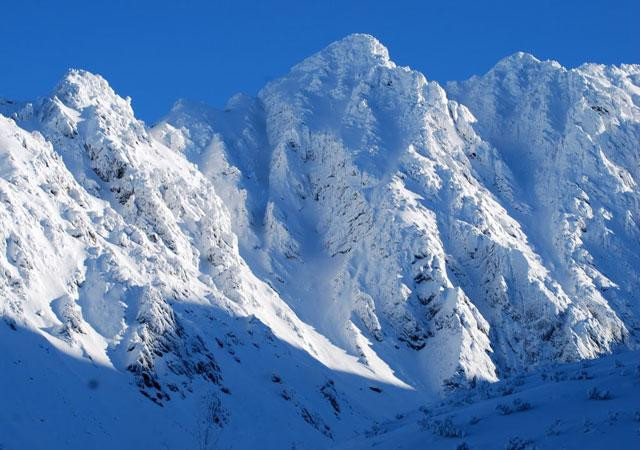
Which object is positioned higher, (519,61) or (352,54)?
(519,61)

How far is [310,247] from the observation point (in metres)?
107

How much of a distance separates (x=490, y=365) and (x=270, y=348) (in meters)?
29.2

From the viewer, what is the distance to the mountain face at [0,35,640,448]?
55.8 metres

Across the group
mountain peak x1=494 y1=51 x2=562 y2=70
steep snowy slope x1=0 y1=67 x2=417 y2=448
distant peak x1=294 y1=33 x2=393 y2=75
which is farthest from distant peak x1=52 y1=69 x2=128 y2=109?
mountain peak x1=494 y1=51 x2=562 y2=70

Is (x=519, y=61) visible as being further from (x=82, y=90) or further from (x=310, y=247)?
(x=82, y=90)

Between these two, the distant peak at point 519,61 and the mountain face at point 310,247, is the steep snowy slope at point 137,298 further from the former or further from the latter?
the distant peak at point 519,61

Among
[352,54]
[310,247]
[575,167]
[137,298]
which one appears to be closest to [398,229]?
[310,247]

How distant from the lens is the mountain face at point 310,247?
5581cm

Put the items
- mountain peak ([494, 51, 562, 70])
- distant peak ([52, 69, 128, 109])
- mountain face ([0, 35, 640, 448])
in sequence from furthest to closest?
mountain peak ([494, 51, 562, 70])
distant peak ([52, 69, 128, 109])
mountain face ([0, 35, 640, 448])

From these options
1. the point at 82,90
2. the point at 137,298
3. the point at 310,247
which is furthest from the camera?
the point at 310,247

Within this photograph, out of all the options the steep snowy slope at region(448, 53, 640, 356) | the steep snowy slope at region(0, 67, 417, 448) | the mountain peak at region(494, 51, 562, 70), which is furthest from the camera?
the mountain peak at region(494, 51, 562, 70)

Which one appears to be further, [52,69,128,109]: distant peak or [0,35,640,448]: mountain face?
[52,69,128,109]: distant peak

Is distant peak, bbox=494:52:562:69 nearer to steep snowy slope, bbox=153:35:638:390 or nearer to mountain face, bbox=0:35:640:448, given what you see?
mountain face, bbox=0:35:640:448

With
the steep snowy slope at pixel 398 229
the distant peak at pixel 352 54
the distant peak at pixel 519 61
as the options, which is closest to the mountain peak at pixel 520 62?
the distant peak at pixel 519 61
